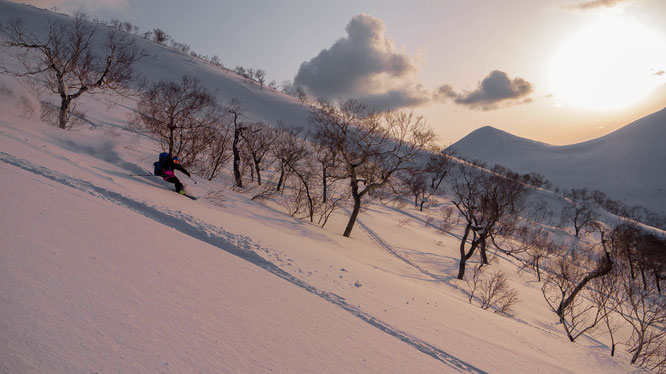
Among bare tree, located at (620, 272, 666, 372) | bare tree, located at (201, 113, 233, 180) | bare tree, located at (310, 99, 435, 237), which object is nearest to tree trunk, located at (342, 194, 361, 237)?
bare tree, located at (310, 99, 435, 237)

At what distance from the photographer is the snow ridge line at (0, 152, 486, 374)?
375 centimetres

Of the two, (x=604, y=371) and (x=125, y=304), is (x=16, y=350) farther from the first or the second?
(x=604, y=371)

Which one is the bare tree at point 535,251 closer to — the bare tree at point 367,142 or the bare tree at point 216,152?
the bare tree at point 367,142

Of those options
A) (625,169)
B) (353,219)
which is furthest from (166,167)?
(625,169)

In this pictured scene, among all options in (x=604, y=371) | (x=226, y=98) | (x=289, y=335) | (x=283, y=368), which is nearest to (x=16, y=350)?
(x=283, y=368)

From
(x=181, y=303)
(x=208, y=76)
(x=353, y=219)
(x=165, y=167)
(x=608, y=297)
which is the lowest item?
(x=353, y=219)

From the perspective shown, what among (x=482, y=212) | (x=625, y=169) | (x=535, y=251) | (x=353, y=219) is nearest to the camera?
(x=482, y=212)

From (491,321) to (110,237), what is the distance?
6.77m

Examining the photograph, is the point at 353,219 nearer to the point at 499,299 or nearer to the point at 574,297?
the point at 499,299

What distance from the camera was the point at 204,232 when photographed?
5.39 m

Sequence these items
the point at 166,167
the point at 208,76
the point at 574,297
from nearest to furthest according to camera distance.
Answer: the point at 166,167 → the point at 574,297 → the point at 208,76

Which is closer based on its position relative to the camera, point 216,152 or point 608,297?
point 608,297

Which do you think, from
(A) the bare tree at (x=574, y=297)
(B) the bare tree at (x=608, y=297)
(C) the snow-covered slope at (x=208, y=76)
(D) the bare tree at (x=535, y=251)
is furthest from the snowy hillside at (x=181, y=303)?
(C) the snow-covered slope at (x=208, y=76)

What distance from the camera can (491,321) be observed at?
5742mm
